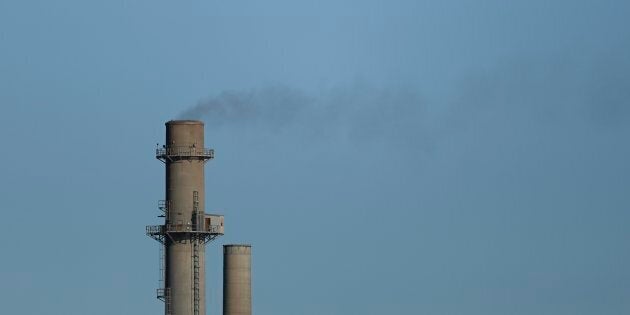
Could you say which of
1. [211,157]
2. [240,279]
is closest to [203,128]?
[211,157]

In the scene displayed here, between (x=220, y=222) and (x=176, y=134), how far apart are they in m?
Result: 6.30

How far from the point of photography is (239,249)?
401ft

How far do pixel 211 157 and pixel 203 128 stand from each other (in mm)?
1830

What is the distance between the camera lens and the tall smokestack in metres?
117

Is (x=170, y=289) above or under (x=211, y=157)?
under

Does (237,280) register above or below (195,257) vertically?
below

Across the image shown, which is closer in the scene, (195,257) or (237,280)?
(195,257)

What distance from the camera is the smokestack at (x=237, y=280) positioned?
120625 millimetres

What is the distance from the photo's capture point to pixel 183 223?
385 ft

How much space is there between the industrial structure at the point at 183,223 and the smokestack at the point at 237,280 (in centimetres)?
322

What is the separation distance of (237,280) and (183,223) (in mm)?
6025

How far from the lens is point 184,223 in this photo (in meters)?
118

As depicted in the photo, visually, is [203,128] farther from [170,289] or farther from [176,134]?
[170,289]

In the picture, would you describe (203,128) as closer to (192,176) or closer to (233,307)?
(192,176)
